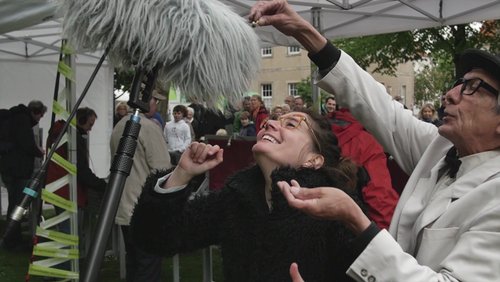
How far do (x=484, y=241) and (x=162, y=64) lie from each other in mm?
970

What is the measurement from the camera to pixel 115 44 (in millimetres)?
1680

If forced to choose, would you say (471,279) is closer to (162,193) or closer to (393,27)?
(162,193)

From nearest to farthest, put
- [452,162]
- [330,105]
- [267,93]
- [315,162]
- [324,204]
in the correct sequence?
1. [324,204]
2. [452,162]
3. [315,162]
4. [330,105]
5. [267,93]

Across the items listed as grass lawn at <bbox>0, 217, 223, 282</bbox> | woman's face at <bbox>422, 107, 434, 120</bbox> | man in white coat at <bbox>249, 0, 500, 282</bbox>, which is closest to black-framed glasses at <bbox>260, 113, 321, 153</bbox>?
man in white coat at <bbox>249, 0, 500, 282</bbox>

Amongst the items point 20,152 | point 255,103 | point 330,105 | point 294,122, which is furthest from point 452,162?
point 255,103

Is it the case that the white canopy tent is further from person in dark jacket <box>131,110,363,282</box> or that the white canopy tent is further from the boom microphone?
the boom microphone

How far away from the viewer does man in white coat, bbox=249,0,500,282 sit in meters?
1.31

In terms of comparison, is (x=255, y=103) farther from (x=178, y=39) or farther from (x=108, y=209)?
(x=108, y=209)

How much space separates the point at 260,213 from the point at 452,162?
62 centimetres

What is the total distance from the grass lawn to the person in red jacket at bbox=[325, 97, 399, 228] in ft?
8.36

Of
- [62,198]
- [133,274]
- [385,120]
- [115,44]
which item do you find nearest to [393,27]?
[133,274]

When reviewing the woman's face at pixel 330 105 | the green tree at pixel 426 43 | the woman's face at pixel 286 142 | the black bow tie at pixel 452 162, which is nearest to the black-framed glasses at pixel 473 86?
the black bow tie at pixel 452 162

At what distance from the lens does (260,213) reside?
191 cm

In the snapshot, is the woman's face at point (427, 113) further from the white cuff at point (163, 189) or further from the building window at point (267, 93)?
the building window at point (267, 93)
